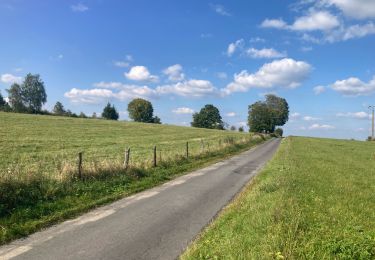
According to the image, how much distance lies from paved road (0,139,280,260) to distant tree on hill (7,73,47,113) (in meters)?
139

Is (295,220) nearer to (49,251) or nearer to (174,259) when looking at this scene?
(174,259)

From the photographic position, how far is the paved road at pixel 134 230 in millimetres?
8008

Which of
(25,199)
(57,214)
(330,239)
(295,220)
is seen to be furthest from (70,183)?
(330,239)

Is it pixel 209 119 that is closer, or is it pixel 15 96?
pixel 15 96

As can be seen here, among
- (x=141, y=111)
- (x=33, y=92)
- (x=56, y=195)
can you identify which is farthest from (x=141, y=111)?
(x=56, y=195)

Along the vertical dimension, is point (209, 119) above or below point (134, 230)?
above

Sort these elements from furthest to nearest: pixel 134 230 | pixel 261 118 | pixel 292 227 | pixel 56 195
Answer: pixel 261 118 → pixel 56 195 → pixel 134 230 → pixel 292 227

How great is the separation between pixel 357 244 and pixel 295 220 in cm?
182

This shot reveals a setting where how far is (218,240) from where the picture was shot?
27.4 feet

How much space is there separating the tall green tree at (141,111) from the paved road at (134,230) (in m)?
142

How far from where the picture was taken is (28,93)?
144m

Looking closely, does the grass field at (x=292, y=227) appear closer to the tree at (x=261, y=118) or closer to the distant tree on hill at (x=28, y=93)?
the tree at (x=261, y=118)

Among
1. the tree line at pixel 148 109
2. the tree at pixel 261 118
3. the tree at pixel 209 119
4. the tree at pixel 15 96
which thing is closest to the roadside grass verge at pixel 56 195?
the tree line at pixel 148 109

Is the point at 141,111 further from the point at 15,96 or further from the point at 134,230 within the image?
the point at 134,230
